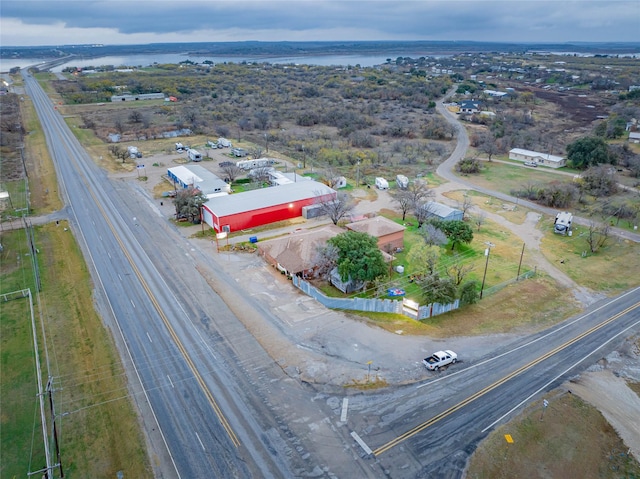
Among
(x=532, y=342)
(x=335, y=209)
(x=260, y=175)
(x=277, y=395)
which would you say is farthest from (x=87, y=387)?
(x=260, y=175)

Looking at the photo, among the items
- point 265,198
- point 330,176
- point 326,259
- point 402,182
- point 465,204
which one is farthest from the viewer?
point 330,176

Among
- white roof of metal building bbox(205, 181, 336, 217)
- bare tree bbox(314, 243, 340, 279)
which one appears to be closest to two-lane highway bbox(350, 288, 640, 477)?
bare tree bbox(314, 243, 340, 279)

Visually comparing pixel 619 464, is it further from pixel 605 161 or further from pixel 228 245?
pixel 605 161

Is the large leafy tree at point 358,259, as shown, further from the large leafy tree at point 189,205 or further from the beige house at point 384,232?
the large leafy tree at point 189,205

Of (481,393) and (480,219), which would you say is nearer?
(481,393)

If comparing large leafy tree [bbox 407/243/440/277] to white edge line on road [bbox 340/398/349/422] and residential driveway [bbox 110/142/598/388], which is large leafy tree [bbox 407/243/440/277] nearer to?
residential driveway [bbox 110/142/598/388]

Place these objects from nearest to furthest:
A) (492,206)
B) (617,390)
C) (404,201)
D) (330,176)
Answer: (617,390), (404,201), (492,206), (330,176)

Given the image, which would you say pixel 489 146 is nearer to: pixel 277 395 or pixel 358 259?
pixel 358 259
